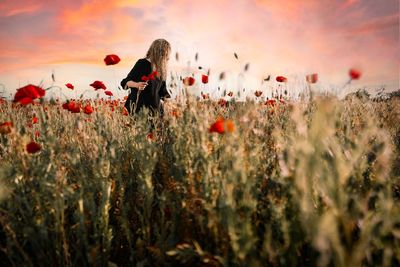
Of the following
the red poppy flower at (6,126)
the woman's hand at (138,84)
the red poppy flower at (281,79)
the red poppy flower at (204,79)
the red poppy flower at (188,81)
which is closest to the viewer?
the red poppy flower at (6,126)

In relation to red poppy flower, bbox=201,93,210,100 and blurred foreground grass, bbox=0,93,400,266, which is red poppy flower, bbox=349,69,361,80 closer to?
blurred foreground grass, bbox=0,93,400,266

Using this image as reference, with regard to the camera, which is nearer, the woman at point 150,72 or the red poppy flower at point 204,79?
the red poppy flower at point 204,79

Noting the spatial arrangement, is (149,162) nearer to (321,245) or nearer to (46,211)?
(46,211)

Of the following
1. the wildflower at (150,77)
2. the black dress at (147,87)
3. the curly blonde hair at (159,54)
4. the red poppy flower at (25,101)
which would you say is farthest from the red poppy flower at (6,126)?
the curly blonde hair at (159,54)

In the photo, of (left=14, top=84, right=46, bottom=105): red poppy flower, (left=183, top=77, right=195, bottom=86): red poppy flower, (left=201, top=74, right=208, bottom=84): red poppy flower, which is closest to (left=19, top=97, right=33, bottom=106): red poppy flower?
(left=14, top=84, right=46, bottom=105): red poppy flower

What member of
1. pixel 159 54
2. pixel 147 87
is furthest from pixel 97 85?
pixel 159 54

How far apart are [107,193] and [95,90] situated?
91.9 inches

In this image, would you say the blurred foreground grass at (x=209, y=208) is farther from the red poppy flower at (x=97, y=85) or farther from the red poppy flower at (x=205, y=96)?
the red poppy flower at (x=97, y=85)

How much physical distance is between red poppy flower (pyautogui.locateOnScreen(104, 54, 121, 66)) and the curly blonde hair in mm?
1185

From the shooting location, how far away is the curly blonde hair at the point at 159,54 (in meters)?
5.10

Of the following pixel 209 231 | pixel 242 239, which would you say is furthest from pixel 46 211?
pixel 242 239

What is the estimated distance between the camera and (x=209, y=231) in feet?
5.62

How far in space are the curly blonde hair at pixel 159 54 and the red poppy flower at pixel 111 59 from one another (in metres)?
1.19

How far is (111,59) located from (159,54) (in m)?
1.28
